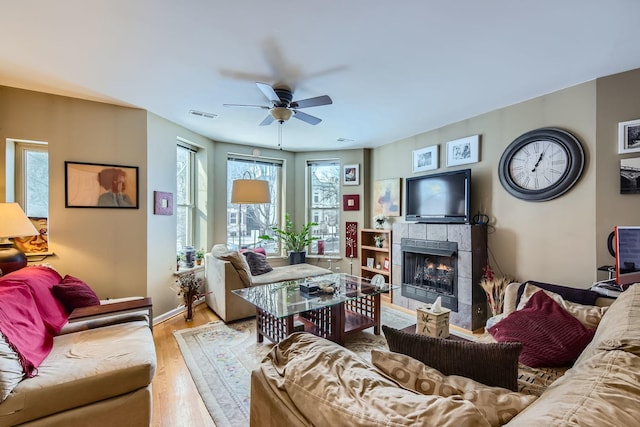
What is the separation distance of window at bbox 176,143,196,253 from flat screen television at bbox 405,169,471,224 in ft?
11.1

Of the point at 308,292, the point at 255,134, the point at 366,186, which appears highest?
the point at 255,134

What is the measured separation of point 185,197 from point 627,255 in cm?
503

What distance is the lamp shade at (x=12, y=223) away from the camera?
2242 mm

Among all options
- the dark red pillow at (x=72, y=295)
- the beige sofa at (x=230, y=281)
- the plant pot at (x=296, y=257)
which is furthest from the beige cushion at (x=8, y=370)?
the plant pot at (x=296, y=257)

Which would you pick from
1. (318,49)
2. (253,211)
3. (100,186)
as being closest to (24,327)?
(100,186)

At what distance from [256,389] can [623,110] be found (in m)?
3.62

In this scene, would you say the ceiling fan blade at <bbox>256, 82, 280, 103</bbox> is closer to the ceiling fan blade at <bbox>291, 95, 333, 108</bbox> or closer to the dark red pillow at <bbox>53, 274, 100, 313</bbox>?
the ceiling fan blade at <bbox>291, 95, 333, 108</bbox>

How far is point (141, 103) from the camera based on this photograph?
3.14 metres

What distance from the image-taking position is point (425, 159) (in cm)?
418

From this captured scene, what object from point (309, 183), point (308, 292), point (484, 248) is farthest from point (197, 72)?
point (484, 248)

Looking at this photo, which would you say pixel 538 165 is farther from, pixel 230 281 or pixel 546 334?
pixel 230 281

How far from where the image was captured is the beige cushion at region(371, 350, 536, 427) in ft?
2.75

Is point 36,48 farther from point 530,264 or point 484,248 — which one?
point 530,264

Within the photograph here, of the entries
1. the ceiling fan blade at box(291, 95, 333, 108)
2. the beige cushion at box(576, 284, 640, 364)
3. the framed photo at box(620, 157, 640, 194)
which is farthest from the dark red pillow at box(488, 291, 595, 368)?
the ceiling fan blade at box(291, 95, 333, 108)
